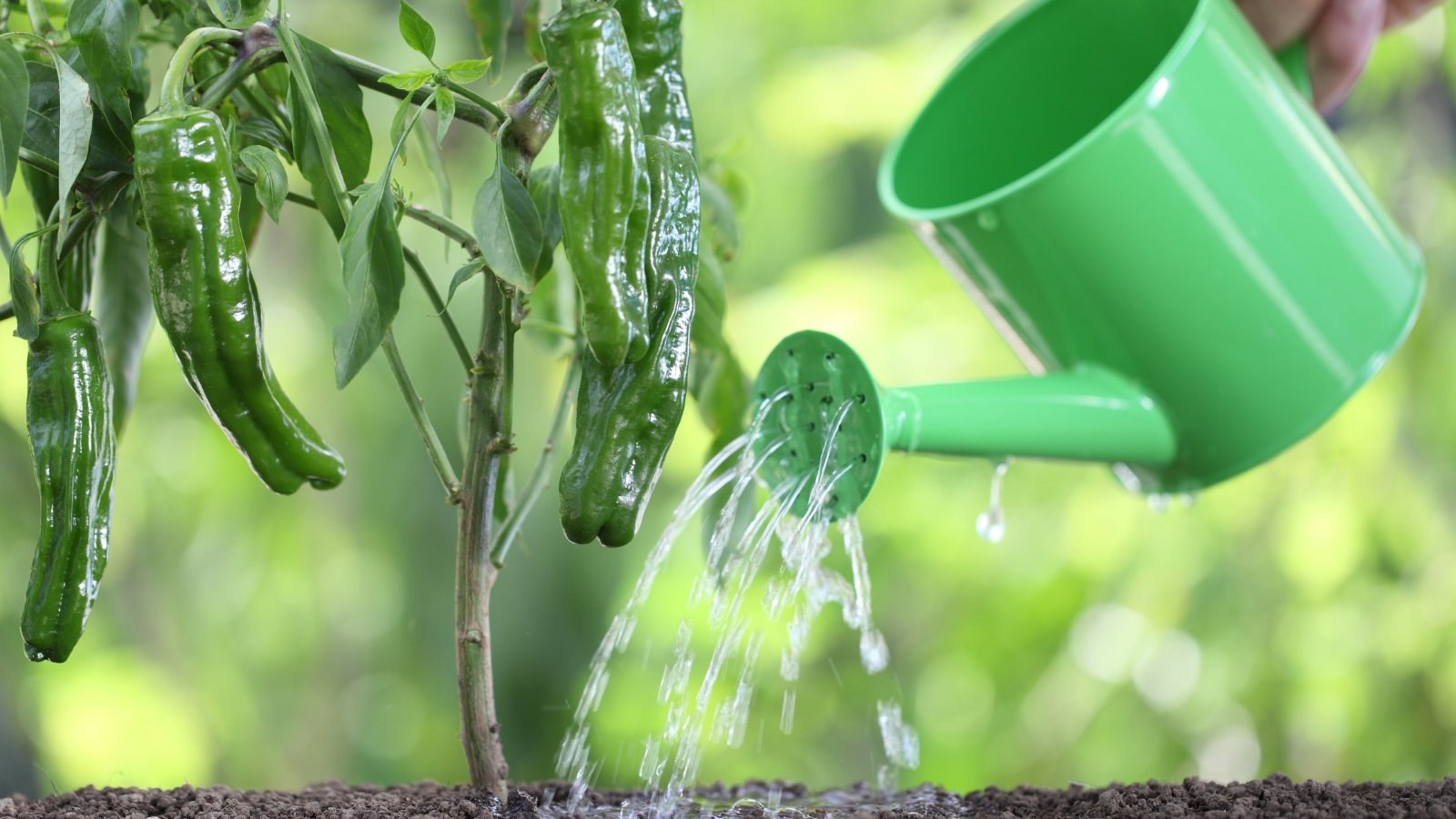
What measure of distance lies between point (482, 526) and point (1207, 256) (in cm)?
43

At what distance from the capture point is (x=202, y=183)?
47 cm

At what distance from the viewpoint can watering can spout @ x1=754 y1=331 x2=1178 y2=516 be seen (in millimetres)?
647

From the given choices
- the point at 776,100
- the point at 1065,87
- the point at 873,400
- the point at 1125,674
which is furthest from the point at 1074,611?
the point at 873,400

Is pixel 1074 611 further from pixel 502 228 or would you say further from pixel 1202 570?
pixel 502 228

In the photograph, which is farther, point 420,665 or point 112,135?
point 420,665

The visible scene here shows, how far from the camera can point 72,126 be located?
0.49 meters

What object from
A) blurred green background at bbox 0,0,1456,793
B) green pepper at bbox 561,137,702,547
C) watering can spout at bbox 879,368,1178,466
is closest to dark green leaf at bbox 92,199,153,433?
green pepper at bbox 561,137,702,547

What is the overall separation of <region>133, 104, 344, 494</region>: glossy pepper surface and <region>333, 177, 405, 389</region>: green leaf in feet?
0.12

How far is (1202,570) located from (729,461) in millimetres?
1229

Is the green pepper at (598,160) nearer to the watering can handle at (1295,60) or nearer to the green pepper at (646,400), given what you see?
the green pepper at (646,400)

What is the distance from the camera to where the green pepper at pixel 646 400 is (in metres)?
0.54

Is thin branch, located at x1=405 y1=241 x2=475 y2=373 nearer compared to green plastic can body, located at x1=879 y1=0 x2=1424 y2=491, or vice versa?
thin branch, located at x1=405 y1=241 x2=475 y2=373

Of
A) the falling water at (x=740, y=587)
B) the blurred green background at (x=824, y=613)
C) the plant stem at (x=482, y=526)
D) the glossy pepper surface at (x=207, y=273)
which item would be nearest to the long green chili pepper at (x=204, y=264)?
the glossy pepper surface at (x=207, y=273)

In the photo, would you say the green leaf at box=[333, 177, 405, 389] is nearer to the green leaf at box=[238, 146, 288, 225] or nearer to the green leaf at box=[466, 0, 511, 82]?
the green leaf at box=[238, 146, 288, 225]
